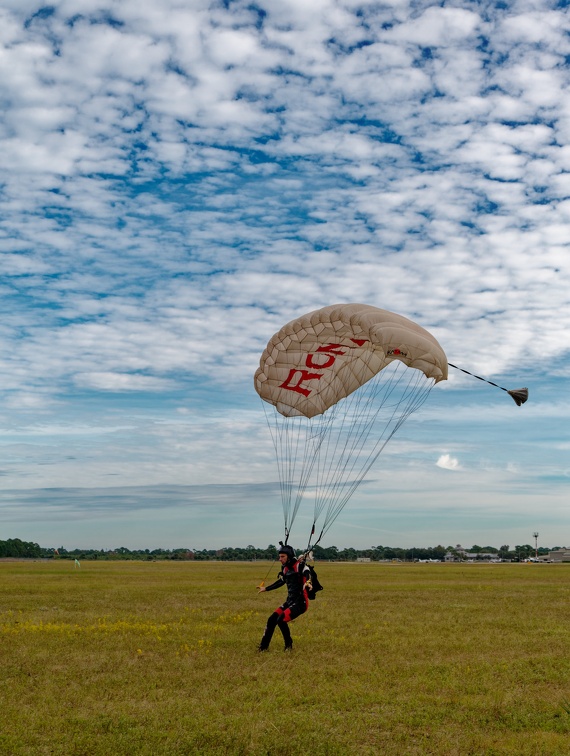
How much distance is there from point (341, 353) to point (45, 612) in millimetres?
13604

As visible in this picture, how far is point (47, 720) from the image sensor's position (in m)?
10.2

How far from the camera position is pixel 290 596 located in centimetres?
1569

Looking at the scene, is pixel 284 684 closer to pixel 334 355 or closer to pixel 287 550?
pixel 287 550

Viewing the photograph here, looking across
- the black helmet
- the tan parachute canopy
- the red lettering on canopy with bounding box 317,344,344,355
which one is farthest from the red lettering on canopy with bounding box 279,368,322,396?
the black helmet

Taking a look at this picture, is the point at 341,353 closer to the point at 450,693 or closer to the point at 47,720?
the point at 450,693

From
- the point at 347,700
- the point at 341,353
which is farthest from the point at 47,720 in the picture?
the point at 341,353

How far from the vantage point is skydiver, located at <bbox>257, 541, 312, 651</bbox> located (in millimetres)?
15328

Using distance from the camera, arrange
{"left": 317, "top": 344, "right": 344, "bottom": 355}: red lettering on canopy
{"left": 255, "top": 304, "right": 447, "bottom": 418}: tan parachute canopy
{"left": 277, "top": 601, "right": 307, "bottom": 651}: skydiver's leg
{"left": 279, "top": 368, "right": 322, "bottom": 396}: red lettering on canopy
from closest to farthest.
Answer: {"left": 277, "top": 601, "right": 307, "bottom": 651}: skydiver's leg, {"left": 255, "top": 304, "right": 447, "bottom": 418}: tan parachute canopy, {"left": 317, "top": 344, "right": 344, "bottom": 355}: red lettering on canopy, {"left": 279, "top": 368, "right": 322, "bottom": 396}: red lettering on canopy

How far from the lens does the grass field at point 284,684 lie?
9516 millimetres

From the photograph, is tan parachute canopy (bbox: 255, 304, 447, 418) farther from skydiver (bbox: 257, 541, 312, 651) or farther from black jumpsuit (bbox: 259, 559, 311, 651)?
black jumpsuit (bbox: 259, 559, 311, 651)

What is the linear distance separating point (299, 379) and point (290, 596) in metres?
6.31

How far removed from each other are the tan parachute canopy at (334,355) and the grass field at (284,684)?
6431 mm

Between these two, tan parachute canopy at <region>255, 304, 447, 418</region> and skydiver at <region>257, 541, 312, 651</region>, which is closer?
skydiver at <region>257, 541, 312, 651</region>

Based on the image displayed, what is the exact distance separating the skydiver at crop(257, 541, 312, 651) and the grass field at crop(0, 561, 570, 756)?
404 mm
